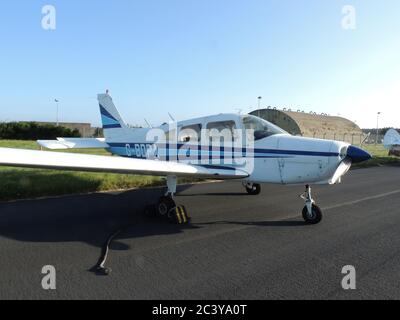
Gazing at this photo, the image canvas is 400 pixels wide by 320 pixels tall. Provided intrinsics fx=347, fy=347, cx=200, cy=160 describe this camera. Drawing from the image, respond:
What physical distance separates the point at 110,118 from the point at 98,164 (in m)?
7.15

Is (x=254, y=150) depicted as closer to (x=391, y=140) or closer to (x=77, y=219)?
(x=77, y=219)

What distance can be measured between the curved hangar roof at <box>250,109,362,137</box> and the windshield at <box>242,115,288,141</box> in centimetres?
4337

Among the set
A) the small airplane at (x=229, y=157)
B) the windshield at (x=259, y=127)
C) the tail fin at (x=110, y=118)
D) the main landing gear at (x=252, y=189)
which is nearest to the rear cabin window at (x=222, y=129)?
the small airplane at (x=229, y=157)

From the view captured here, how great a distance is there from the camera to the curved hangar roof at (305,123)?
54.9m

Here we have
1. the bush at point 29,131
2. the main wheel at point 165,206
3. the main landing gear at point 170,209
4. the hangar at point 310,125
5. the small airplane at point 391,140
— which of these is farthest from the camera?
the hangar at point 310,125

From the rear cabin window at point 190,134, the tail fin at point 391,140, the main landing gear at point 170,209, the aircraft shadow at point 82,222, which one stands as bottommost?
the aircraft shadow at point 82,222

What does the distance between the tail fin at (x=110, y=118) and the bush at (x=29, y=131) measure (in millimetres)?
39720

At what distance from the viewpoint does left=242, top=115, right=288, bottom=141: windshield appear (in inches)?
284

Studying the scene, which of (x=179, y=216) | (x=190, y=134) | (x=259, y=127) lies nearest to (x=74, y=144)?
(x=190, y=134)

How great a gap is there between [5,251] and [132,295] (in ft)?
7.57

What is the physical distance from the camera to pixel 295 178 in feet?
21.9

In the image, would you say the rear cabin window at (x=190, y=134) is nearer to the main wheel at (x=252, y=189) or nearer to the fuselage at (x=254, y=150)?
the fuselage at (x=254, y=150)

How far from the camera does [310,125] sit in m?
60.5
